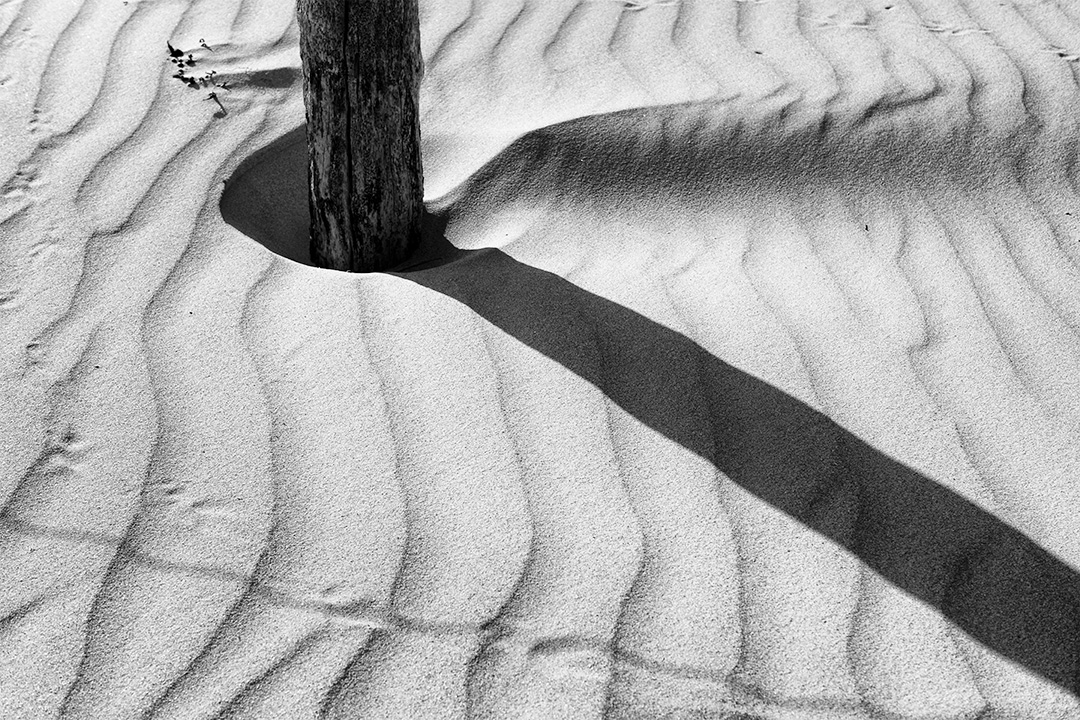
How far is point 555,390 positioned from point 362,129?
0.85 m

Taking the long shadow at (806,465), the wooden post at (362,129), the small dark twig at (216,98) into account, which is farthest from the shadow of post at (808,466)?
the small dark twig at (216,98)

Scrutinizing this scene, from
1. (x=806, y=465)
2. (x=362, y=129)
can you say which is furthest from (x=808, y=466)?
(x=362, y=129)

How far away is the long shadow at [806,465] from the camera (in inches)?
76.8

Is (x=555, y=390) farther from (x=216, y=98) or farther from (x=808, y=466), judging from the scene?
(x=216, y=98)

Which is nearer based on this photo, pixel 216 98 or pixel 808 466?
pixel 808 466

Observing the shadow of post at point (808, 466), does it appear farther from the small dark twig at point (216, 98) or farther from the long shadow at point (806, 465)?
the small dark twig at point (216, 98)

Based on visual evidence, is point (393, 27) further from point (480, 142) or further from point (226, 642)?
point (226, 642)

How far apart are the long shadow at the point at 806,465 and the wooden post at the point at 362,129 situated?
7.3 inches

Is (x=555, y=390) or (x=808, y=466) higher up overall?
(x=555, y=390)

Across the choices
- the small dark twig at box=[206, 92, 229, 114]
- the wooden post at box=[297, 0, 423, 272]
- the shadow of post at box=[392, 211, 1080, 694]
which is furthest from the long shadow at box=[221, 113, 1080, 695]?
the small dark twig at box=[206, 92, 229, 114]

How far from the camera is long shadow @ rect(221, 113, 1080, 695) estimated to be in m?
1.95

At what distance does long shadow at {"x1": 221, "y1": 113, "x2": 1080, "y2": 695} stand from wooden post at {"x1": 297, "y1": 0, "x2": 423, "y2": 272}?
0.19 metres

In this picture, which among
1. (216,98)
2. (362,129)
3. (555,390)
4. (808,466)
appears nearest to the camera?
(808,466)

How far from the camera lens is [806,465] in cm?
222
